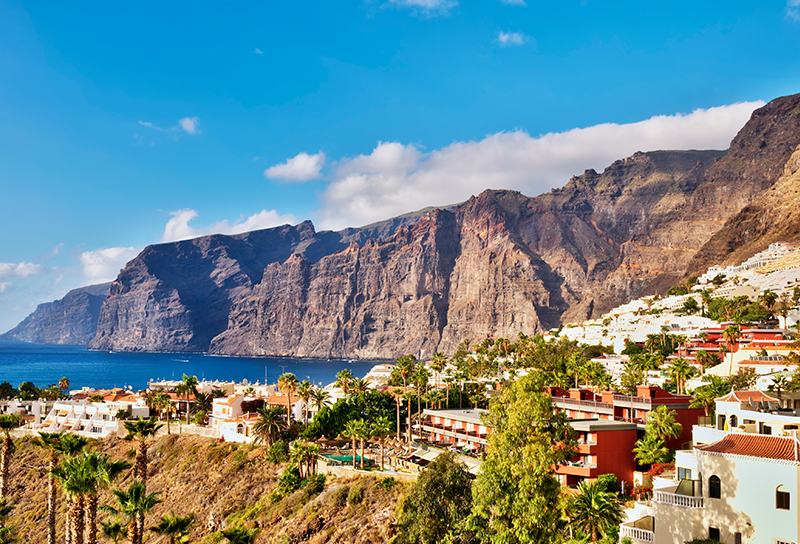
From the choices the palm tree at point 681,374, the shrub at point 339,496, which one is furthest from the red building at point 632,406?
the palm tree at point 681,374

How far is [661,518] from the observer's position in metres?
29.6

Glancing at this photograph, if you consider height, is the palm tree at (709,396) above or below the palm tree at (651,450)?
above

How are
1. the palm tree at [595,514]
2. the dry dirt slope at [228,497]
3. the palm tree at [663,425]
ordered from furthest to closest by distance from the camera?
the dry dirt slope at [228,497], the palm tree at [663,425], the palm tree at [595,514]

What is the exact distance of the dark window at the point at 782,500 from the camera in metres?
25.4

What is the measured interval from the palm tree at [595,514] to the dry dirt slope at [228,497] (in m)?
19.0

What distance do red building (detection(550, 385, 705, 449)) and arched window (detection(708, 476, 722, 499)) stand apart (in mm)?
22184

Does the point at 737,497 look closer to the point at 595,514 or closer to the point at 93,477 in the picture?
the point at 595,514

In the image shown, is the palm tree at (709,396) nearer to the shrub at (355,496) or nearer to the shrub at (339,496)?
the shrub at (355,496)

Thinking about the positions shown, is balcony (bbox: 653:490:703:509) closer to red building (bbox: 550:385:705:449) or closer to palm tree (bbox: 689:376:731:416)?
red building (bbox: 550:385:705:449)

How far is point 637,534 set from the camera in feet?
102

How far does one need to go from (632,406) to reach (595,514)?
927 inches

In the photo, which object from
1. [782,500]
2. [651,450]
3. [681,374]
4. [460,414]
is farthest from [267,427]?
[782,500]

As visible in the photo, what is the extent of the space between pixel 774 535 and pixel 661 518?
17.0 feet

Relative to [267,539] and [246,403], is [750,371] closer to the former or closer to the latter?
[267,539]
